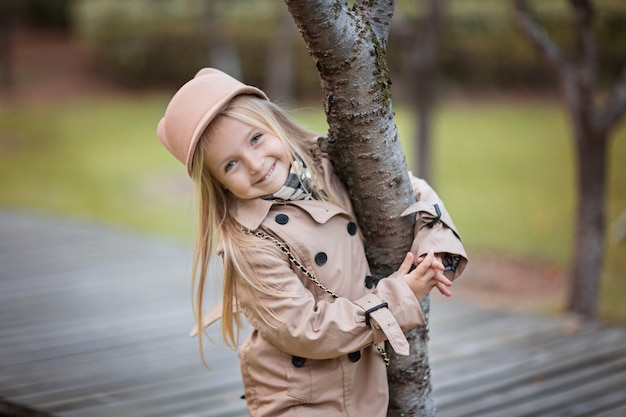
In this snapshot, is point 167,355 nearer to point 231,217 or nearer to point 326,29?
point 231,217

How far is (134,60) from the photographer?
15891mm

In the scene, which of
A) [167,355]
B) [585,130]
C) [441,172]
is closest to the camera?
[167,355]

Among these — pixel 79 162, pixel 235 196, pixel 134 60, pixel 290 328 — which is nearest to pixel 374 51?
pixel 235 196

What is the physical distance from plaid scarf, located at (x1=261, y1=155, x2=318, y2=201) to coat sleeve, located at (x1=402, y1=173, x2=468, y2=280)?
11.0 inches

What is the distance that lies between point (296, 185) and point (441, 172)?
28.0 feet

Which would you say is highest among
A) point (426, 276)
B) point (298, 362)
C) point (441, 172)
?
point (441, 172)

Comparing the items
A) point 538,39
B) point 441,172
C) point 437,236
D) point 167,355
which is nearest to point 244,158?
point 437,236

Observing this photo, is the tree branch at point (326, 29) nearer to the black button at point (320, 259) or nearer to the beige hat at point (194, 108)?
the beige hat at point (194, 108)

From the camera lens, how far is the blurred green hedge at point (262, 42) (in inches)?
566

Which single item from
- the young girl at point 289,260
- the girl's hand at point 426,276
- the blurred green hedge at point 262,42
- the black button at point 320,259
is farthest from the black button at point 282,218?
the blurred green hedge at point 262,42

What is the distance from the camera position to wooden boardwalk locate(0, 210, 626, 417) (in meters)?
3.31

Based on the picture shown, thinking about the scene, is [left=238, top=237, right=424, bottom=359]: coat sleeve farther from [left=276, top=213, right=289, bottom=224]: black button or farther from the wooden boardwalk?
the wooden boardwalk

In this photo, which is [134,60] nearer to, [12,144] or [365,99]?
[12,144]

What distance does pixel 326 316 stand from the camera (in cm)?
210
